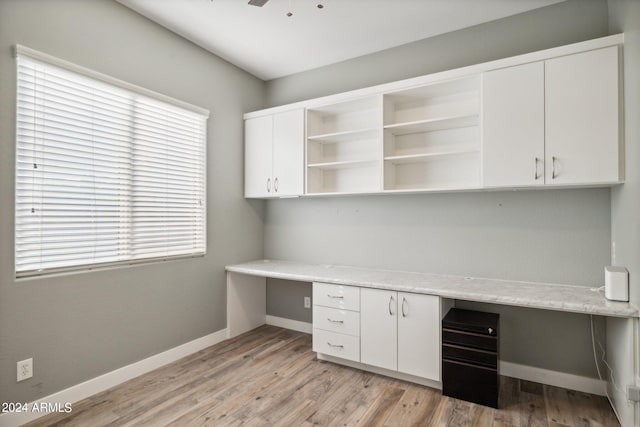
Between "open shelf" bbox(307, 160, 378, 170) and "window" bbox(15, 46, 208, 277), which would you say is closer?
"window" bbox(15, 46, 208, 277)

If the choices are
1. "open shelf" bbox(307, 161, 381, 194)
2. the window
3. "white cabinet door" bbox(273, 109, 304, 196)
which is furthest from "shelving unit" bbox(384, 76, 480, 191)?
the window

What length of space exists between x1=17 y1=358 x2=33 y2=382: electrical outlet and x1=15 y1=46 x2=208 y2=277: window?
1.75ft

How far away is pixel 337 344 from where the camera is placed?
2.85 m

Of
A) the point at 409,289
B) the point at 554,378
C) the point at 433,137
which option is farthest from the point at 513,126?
the point at 554,378

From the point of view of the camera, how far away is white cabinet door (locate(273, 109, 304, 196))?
10.9 feet

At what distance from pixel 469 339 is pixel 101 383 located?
2618 millimetres

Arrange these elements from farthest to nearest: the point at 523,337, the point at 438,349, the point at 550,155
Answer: the point at 523,337 < the point at 438,349 < the point at 550,155

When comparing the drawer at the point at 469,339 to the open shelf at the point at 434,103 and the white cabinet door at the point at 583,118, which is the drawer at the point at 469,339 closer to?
the white cabinet door at the point at 583,118

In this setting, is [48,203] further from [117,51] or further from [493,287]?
[493,287]

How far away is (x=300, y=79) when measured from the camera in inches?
148

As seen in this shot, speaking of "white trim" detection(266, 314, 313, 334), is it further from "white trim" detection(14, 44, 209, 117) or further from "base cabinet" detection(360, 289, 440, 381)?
"white trim" detection(14, 44, 209, 117)

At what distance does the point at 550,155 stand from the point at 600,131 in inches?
11.3

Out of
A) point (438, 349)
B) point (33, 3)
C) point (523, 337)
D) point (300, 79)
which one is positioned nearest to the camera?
point (33, 3)

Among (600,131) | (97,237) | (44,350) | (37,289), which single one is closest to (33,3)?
(97,237)
